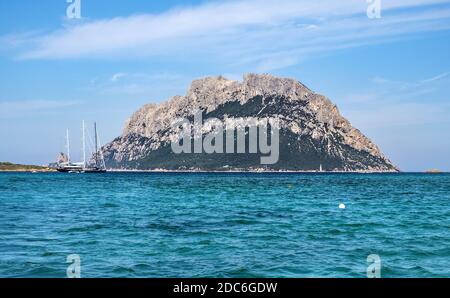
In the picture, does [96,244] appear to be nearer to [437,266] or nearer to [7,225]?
[7,225]

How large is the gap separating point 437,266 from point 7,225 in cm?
3084

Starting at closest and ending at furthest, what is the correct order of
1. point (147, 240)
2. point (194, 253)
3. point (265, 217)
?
point (194, 253) → point (147, 240) → point (265, 217)

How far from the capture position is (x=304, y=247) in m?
28.5

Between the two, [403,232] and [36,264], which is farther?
[403,232]

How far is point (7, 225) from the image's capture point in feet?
124

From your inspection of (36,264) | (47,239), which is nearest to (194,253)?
(36,264)
